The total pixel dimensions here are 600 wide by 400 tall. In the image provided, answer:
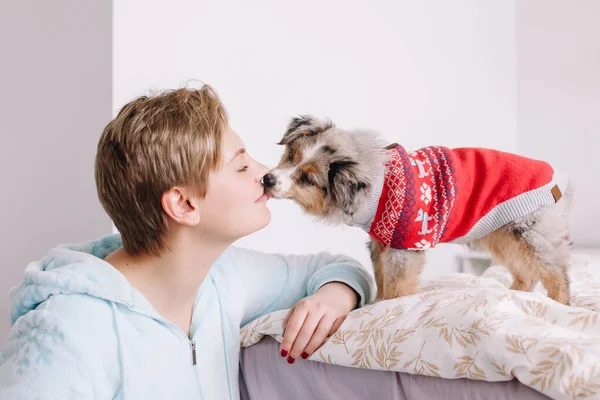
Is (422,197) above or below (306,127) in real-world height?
below

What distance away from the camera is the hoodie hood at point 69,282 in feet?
3.15

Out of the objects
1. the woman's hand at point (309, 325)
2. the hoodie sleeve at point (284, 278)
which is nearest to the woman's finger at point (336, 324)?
the woman's hand at point (309, 325)

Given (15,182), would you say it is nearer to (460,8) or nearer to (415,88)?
(415,88)

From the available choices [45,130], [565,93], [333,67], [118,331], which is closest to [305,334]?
[118,331]

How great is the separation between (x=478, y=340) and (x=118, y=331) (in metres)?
0.58

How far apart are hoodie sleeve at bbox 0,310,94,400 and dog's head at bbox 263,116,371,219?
55 cm

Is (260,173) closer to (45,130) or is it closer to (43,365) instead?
(43,365)

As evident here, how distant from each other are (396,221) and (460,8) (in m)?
2.43

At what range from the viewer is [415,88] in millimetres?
3020

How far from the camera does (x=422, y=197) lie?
1.31m

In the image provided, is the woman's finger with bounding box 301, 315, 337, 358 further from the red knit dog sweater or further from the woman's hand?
the red knit dog sweater

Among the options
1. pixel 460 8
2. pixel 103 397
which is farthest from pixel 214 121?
pixel 460 8

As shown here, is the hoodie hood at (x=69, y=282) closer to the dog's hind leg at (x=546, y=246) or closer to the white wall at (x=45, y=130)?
the white wall at (x=45, y=130)

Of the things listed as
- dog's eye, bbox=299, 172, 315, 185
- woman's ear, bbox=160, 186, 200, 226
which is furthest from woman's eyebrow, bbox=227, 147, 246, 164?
dog's eye, bbox=299, 172, 315, 185
